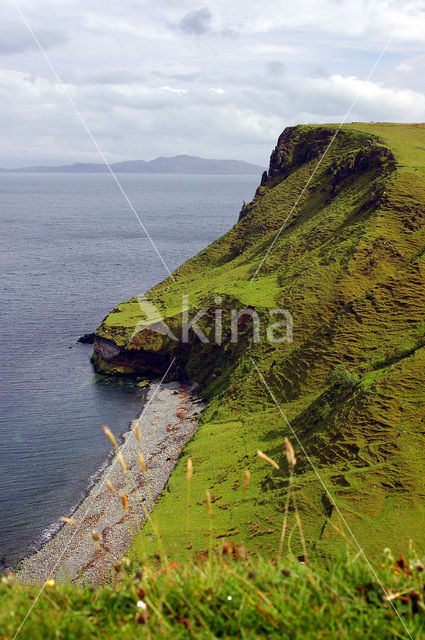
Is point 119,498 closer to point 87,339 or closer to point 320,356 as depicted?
point 320,356

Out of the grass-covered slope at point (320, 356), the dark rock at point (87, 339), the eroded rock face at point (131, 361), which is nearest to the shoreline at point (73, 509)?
the grass-covered slope at point (320, 356)

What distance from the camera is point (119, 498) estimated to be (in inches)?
1423

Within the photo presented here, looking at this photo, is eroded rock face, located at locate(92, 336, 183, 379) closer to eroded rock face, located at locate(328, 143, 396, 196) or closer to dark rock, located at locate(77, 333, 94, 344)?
dark rock, located at locate(77, 333, 94, 344)

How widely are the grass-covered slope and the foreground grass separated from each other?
1154 cm

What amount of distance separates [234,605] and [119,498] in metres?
32.4

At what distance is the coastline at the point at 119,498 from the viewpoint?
28359mm

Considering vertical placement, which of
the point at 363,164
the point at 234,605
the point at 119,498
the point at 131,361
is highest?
the point at 363,164

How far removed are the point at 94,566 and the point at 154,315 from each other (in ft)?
115

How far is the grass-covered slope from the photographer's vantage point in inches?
925

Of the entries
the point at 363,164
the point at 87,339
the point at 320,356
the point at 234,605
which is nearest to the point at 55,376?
the point at 87,339

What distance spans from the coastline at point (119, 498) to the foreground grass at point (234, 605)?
42.3 feet

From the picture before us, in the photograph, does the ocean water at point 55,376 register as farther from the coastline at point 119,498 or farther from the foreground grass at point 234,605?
the foreground grass at point 234,605

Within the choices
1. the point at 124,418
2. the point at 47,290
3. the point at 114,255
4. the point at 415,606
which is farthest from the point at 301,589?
the point at 114,255

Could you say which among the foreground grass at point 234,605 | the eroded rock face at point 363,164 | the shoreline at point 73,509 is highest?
the eroded rock face at point 363,164
